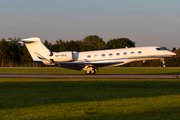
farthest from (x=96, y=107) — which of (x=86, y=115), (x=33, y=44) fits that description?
(x=33, y=44)

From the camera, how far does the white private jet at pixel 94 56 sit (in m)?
32.7

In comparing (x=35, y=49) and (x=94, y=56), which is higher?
(x=35, y=49)

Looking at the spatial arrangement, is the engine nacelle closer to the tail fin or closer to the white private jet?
the white private jet

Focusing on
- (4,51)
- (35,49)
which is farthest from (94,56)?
(4,51)

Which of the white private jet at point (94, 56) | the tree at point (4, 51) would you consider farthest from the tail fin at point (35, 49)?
the tree at point (4, 51)

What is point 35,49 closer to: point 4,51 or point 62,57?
point 62,57

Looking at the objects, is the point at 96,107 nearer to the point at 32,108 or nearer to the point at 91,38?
the point at 32,108

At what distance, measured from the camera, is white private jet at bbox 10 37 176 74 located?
3269cm

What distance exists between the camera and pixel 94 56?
34375 millimetres

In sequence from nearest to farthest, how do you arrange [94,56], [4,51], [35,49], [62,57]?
1. [94,56]
2. [62,57]
3. [35,49]
4. [4,51]

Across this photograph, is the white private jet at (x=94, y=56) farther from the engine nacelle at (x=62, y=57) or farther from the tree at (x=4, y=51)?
the tree at (x=4, y=51)

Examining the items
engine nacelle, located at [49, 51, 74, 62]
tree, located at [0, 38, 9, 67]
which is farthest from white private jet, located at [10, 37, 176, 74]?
tree, located at [0, 38, 9, 67]

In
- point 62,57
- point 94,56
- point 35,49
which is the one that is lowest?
point 62,57

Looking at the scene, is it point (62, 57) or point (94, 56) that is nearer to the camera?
point (94, 56)
